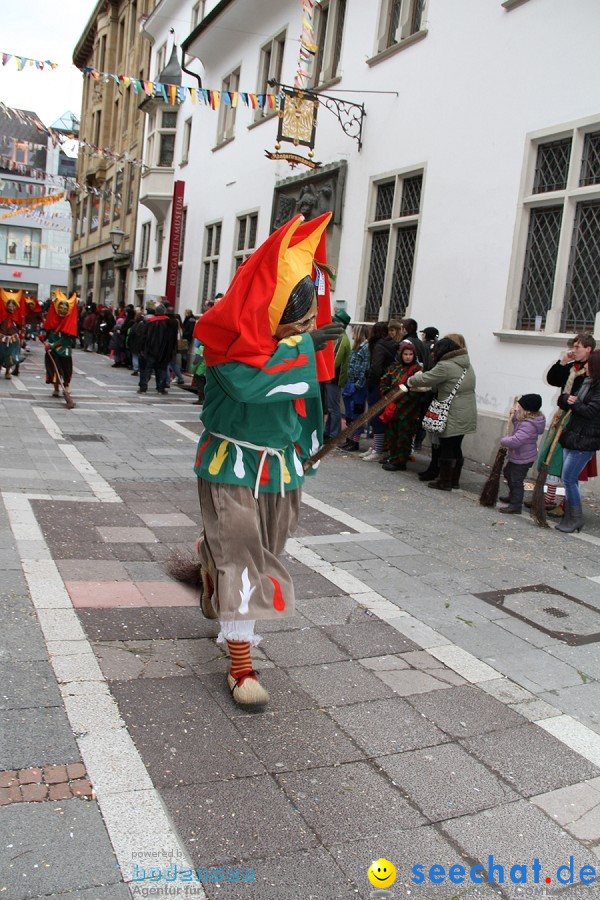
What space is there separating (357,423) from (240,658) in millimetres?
1187

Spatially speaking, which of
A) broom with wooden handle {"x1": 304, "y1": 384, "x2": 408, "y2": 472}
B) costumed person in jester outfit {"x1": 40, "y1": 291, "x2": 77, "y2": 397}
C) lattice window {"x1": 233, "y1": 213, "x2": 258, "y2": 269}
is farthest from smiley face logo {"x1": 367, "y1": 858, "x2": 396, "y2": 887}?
lattice window {"x1": 233, "y1": 213, "x2": 258, "y2": 269}

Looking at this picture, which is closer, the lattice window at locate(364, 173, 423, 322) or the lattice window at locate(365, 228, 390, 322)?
the lattice window at locate(364, 173, 423, 322)

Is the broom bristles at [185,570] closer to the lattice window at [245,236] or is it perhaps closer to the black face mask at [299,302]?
the black face mask at [299,302]

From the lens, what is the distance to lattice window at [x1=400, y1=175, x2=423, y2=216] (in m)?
12.2

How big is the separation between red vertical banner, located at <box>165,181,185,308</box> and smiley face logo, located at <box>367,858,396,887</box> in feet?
76.5

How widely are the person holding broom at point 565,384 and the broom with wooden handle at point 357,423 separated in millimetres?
3973

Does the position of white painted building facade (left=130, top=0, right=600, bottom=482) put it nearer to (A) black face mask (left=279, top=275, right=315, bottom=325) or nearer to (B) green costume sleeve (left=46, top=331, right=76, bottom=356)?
(B) green costume sleeve (left=46, top=331, right=76, bottom=356)

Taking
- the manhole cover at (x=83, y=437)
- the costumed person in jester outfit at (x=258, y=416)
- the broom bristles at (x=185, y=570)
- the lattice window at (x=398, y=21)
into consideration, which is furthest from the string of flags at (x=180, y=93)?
the costumed person in jester outfit at (x=258, y=416)

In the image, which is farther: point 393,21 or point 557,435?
point 393,21

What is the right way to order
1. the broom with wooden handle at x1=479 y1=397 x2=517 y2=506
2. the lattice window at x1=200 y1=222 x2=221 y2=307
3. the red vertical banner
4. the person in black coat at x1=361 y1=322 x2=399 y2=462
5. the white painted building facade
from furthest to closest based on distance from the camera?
the red vertical banner, the lattice window at x1=200 y1=222 x2=221 y2=307, the person in black coat at x1=361 y1=322 x2=399 y2=462, the white painted building facade, the broom with wooden handle at x1=479 y1=397 x2=517 y2=506

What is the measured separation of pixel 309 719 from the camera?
11.1 ft

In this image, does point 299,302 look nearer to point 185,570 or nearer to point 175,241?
point 185,570

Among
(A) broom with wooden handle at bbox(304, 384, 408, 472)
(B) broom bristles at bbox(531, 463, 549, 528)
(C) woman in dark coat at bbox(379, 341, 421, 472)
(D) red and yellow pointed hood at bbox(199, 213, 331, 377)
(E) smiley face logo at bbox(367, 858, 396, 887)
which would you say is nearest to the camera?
(E) smiley face logo at bbox(367, 858, 396, 887)

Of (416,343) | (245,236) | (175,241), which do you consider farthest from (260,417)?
(175,241)
